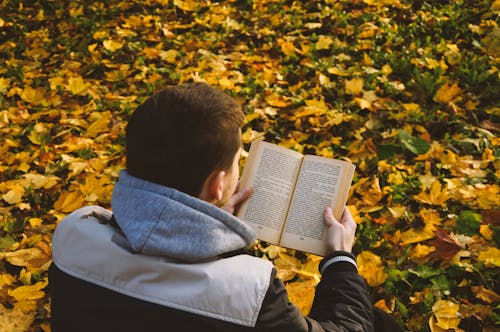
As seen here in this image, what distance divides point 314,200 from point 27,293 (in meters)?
1.32

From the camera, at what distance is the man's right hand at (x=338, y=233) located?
1744 mm

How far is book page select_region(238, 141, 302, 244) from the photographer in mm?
1880

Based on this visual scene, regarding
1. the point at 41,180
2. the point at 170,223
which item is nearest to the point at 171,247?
the point at 170,223

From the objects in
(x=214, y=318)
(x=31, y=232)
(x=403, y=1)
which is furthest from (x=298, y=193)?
(x=403, y=1)

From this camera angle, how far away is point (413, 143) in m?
2.70

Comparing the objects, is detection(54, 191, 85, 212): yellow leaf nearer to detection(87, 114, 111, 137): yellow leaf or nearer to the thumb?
detection(87, 114, 111, 137): yellow leaf

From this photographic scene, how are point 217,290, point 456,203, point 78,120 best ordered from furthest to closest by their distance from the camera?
point 78,120 < point 456,203 < point 217,290

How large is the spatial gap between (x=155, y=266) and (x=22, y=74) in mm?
3106

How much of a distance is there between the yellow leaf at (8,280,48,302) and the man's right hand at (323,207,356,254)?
51.1 inches

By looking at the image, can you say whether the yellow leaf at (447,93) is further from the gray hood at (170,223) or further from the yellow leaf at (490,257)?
the gray hood at (170,223)

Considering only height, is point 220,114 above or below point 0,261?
above

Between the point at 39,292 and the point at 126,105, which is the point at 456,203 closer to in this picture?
the point at 39,292

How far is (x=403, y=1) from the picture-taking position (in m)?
3.86

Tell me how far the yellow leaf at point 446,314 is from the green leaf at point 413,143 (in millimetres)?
935
